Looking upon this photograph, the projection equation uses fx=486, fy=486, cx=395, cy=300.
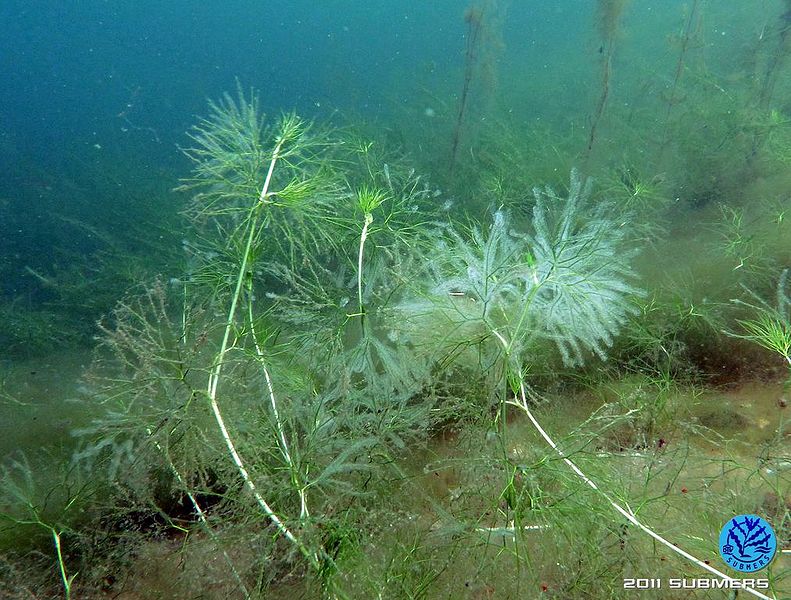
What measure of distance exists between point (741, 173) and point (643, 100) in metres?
2.80

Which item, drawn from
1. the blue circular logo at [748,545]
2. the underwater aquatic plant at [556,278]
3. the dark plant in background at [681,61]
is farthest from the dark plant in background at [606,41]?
the blue circular logo at [748,545]

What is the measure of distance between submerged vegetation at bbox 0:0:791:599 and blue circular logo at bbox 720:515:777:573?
0.20 feet

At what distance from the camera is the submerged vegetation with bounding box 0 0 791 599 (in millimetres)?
1988

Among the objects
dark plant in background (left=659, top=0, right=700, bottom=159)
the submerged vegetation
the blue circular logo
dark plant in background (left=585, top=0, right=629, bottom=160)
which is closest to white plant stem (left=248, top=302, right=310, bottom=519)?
the submerged vegetation

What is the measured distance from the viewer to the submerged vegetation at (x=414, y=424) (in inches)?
78.3

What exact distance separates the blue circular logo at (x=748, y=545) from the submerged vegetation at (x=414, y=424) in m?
0.06

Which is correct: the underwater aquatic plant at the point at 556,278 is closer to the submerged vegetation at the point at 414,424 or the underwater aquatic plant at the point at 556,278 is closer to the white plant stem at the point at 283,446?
the submerged vegetation at the point at 414,424

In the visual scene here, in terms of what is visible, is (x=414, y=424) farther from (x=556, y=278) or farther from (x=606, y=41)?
(x=606, y=41)

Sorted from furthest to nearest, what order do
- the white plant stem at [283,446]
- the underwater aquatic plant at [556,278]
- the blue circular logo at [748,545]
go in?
the underwater aquatic plant at [556,278] < the white plant stem at [283,446] < the blue circular logo at [748,545]

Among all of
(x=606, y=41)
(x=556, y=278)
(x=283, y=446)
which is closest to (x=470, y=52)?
(x=606, y=41)

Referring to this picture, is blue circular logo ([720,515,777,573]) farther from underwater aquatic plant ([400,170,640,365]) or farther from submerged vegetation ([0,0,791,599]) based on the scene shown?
underwater aquatic plant ([400,170,640,365])

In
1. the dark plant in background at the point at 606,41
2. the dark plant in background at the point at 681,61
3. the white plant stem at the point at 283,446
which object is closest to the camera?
the white plant stem at the point at 283,446

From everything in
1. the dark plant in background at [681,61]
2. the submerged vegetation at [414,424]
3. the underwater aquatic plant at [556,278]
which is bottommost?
the submerged vegetation at [414,424]

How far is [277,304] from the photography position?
286 cm
